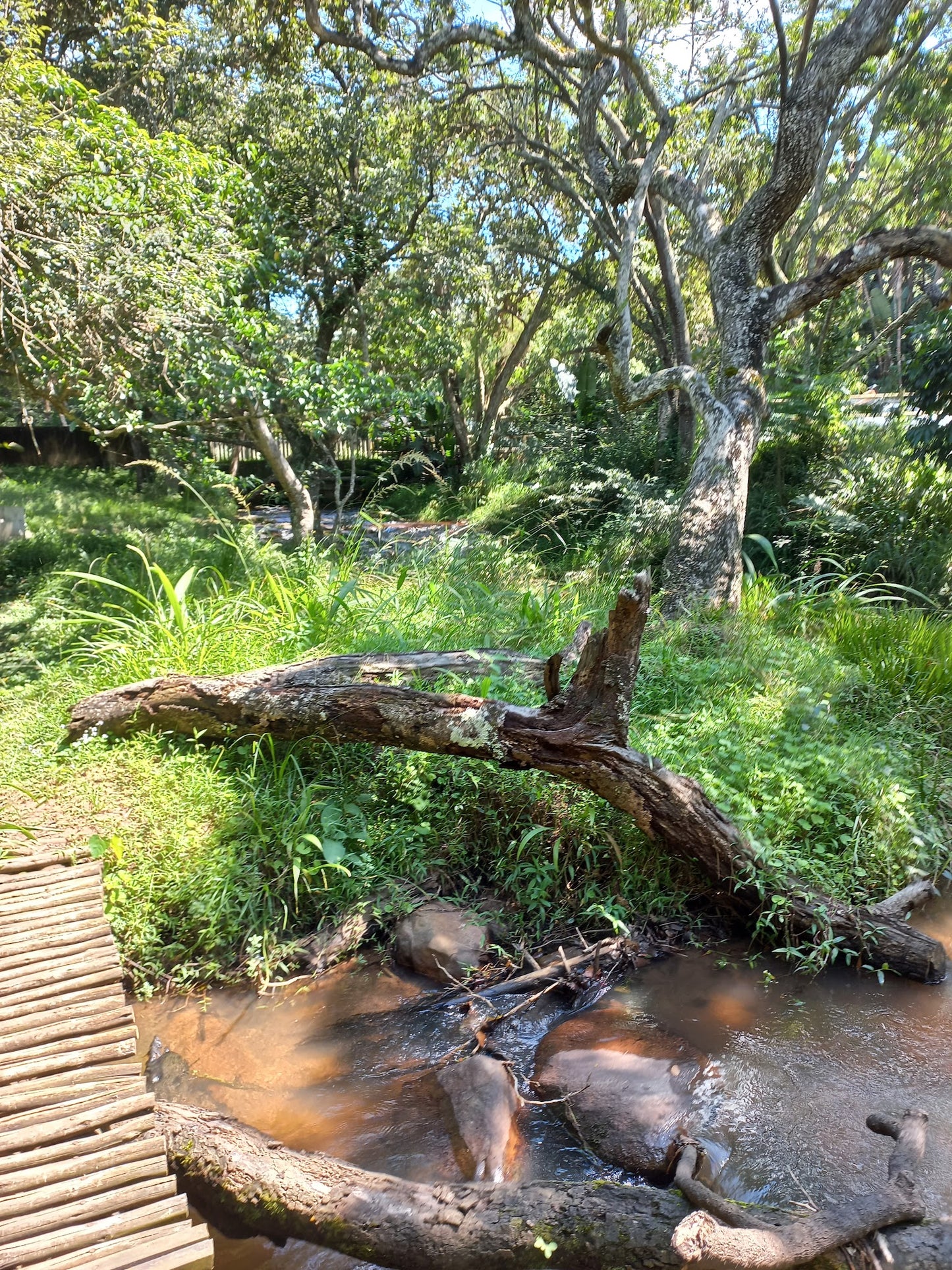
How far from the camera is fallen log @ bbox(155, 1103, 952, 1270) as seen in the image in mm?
2137

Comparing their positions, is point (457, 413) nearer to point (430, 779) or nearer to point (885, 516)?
point (885, 516)

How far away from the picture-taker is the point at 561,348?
17.5m

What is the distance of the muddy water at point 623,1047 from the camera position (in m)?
2.64

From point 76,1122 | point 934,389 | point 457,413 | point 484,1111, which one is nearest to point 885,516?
point 934,389

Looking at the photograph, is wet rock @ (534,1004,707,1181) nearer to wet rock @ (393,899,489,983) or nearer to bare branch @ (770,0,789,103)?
wet rock @ (393,899,489,983)

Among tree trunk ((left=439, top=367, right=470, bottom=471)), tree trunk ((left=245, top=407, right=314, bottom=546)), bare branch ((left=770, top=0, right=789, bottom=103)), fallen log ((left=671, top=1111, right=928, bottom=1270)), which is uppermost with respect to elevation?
bare branch ((left=770, top=0, right=789, bottom=103))

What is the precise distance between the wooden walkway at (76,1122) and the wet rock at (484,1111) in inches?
39.3

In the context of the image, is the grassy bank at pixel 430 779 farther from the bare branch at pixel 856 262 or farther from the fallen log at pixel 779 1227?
the bare branch at pixel 856 262

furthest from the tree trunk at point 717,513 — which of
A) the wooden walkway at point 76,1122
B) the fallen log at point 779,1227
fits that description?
the wooden walkway at point 76,1122

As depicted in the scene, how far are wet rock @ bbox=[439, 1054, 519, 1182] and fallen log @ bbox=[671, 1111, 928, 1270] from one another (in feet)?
1.97

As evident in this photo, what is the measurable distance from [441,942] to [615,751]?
120 centimetres

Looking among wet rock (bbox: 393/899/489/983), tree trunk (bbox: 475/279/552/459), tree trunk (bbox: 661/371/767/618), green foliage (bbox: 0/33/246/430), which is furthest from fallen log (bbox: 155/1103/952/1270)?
tree trunk (bbox: 475/279/552/459)

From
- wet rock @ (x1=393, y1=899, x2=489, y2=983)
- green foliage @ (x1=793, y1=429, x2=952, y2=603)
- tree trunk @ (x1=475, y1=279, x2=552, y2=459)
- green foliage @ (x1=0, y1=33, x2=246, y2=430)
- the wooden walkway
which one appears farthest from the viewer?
tree trunk @ (x1=475, y1=279, x2=552, y2=459)

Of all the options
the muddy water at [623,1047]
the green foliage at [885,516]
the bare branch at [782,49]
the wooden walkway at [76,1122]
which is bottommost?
the muddy water at [623,1047]
